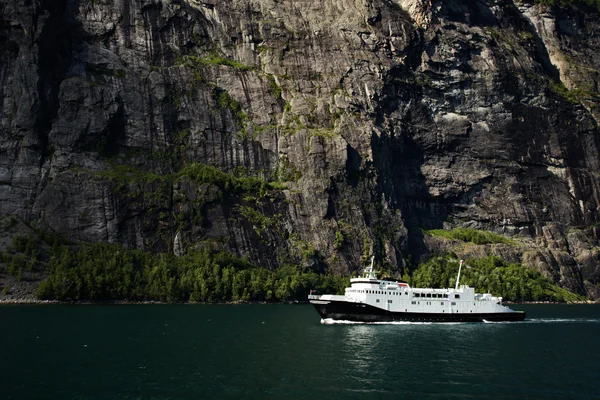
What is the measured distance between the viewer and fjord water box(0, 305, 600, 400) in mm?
59781

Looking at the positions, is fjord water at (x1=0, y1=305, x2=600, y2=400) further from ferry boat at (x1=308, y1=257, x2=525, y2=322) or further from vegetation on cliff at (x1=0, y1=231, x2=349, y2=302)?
vegetation on cliff at (x1=0, y1=231, x2=349, y2=302)

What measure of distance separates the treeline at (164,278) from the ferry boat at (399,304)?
6320 cm

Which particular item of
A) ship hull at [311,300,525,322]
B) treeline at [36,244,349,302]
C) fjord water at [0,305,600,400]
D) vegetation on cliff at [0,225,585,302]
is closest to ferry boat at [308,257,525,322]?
ship hull at [311,300,525,322]

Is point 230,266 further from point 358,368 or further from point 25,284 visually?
point 358,368

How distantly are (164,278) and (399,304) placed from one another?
78.6 metres

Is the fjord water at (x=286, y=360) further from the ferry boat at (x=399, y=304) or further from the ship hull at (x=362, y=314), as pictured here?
the ferry boat at (x=399, y=304)

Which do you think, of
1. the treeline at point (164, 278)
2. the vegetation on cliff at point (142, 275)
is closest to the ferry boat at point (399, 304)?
the treeline at point (164, 278)

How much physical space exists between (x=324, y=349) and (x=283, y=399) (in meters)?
29.3

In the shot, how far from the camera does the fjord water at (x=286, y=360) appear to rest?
59781mm

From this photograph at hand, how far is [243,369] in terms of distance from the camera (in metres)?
69.1

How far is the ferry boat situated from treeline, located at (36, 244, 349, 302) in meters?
63.2

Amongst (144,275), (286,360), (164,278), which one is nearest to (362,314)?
(286,360)

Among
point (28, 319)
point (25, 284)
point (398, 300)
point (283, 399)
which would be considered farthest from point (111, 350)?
point (25, 284)

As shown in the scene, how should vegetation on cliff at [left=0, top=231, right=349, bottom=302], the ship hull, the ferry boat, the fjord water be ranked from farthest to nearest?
vegetation on cliff at [left=0, top=231, right=349, bottom=302]
the ferry boat
the ship hull
the fjord water
